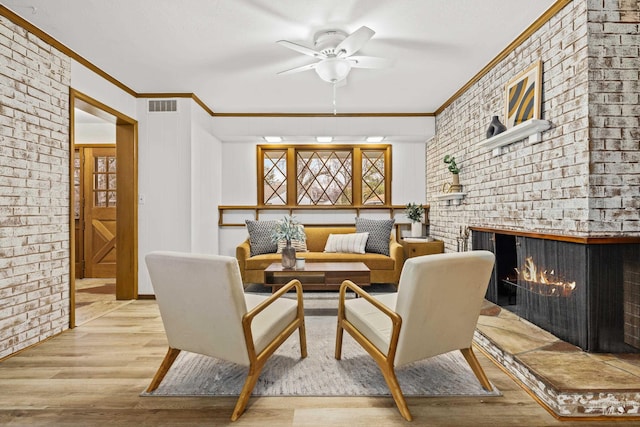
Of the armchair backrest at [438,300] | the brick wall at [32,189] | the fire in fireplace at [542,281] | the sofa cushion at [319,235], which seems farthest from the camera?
the sofa cushion at [319,235]

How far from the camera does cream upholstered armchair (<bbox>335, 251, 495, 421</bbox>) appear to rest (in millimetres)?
1854

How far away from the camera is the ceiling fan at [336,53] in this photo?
2804 mm

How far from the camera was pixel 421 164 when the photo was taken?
587 centimetres

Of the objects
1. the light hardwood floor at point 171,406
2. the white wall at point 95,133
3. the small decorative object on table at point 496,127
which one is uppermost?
the white wall at point 95,133

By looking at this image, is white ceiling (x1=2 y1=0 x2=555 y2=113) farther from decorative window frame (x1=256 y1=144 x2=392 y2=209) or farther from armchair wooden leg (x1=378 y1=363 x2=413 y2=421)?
armchair wooden leg (x1=378 y1=363 x2=413 y2=421)

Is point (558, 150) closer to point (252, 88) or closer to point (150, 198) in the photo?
point (252, 88)

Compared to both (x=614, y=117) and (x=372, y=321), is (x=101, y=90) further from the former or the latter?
(x=614, y=117)

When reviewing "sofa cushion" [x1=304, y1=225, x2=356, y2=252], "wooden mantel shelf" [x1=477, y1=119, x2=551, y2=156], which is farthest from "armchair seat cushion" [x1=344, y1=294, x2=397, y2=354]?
"sofa cushion" [x1=304, y1=225, x2=356, y2=252]

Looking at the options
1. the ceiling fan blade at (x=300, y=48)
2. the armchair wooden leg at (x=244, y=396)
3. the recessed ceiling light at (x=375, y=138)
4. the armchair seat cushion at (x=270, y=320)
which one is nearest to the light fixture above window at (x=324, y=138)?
the recessed ceiling light at (x=375, y=138)

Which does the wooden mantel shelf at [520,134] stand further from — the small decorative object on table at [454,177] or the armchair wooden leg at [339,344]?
the armchair wooden leg at [339,344]

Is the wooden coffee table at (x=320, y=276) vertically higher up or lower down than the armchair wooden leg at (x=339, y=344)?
higher up

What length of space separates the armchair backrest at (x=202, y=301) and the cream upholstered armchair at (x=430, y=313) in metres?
0.77

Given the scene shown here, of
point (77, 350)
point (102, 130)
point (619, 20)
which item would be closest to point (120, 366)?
point (77, 350)

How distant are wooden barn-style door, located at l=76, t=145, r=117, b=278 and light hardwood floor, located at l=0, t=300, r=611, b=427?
349 centimetres
